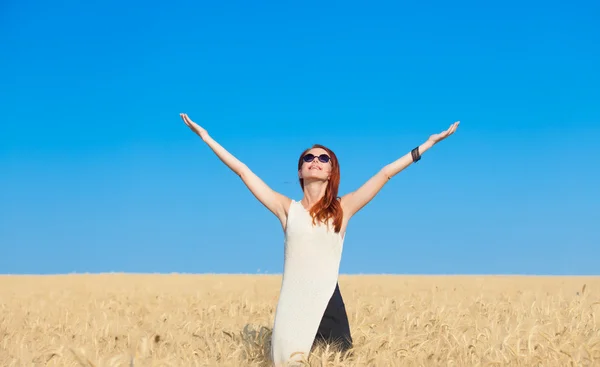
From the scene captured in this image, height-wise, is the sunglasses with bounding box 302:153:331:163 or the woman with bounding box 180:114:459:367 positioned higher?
the sunglasses with bounding box 302:153:331:163

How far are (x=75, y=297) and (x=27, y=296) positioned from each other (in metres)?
1.22

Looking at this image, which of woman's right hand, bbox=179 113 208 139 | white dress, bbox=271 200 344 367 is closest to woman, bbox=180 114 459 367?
white dress, bbox=271 200 344 367

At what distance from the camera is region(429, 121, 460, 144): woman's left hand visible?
5.84 meters

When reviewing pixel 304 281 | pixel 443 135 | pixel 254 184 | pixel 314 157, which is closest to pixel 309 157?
pixel 314 157

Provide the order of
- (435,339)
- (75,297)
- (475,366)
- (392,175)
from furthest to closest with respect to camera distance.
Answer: (75,297) → (435,339) → (392,175) → (475,366)

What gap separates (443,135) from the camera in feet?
19.3

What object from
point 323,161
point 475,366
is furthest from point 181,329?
point 475,366

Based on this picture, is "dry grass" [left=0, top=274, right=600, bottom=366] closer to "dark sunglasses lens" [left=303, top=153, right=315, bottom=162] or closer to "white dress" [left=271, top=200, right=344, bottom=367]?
"white dress" [left=271, top=200, right=344, bottom=367]

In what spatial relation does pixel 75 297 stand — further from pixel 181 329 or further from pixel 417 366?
pixel 417 366

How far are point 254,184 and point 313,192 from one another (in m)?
0.53

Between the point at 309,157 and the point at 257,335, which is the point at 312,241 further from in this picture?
the point at 257,335

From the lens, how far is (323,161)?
5820mm

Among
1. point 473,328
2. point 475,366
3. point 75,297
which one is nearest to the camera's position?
point 475,366

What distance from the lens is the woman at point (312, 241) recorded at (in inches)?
224
